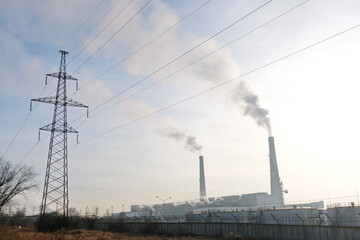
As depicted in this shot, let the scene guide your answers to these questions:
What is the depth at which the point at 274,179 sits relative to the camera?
316 feet

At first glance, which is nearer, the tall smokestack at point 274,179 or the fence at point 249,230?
the fence at point 249,230

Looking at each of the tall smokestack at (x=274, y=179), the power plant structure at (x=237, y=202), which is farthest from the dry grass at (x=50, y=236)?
the tall smokestack at (x=274, y=179)

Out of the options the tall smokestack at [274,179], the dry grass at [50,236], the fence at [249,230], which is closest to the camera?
the dry grass at [50,236]

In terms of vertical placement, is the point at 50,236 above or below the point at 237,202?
below

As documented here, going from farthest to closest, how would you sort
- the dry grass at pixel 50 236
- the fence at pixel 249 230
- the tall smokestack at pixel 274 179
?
1. the tall smokestack at pixel 274 179
2. the fence at pixel 249 230
3. the dry grass at pixel 50 236

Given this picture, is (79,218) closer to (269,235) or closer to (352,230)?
(269,235)

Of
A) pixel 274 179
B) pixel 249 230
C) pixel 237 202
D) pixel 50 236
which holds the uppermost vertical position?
pixel 274 179

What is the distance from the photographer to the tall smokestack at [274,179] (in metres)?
93.7

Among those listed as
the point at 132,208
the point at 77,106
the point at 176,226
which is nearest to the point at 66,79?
the point at 77,106

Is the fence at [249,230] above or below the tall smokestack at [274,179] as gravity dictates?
below

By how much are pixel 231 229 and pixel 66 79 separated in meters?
25.6

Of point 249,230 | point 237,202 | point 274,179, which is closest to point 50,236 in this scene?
point 249,230

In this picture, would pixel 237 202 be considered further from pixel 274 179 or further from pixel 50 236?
pixel 50 236

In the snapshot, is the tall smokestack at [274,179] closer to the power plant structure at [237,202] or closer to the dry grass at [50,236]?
the power plant structure at [237,202]
